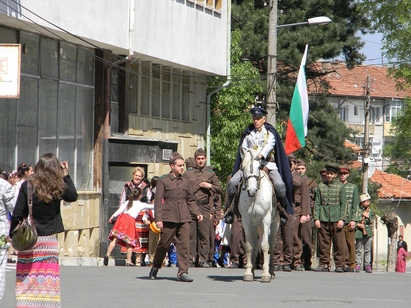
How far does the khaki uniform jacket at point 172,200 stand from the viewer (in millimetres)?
16469

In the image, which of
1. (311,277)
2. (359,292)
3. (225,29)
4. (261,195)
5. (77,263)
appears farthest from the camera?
(225,29)

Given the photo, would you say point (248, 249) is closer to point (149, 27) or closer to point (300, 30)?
point (149, 27)

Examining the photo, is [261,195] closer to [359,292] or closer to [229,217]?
[229,217]

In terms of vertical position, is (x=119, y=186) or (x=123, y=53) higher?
(x=123, y=53)

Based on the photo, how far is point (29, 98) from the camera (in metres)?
25.4

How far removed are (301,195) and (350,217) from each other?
1.36 metres

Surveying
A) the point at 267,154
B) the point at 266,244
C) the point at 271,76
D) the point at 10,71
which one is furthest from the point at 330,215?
the point at 271,76

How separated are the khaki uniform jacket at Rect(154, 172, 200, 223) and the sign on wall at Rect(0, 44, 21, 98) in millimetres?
4238

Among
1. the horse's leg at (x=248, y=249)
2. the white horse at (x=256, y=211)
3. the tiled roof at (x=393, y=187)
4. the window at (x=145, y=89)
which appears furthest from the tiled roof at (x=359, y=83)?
the horse's leg at (x=248, y=249)

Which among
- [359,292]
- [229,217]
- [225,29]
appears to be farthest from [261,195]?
[225,29]

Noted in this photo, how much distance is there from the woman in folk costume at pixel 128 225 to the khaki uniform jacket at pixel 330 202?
3338mm

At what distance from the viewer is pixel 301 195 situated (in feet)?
67.1

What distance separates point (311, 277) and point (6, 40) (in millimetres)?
9747

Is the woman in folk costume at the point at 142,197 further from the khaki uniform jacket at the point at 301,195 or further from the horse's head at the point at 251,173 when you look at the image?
the horse's head at the point at 251,173
